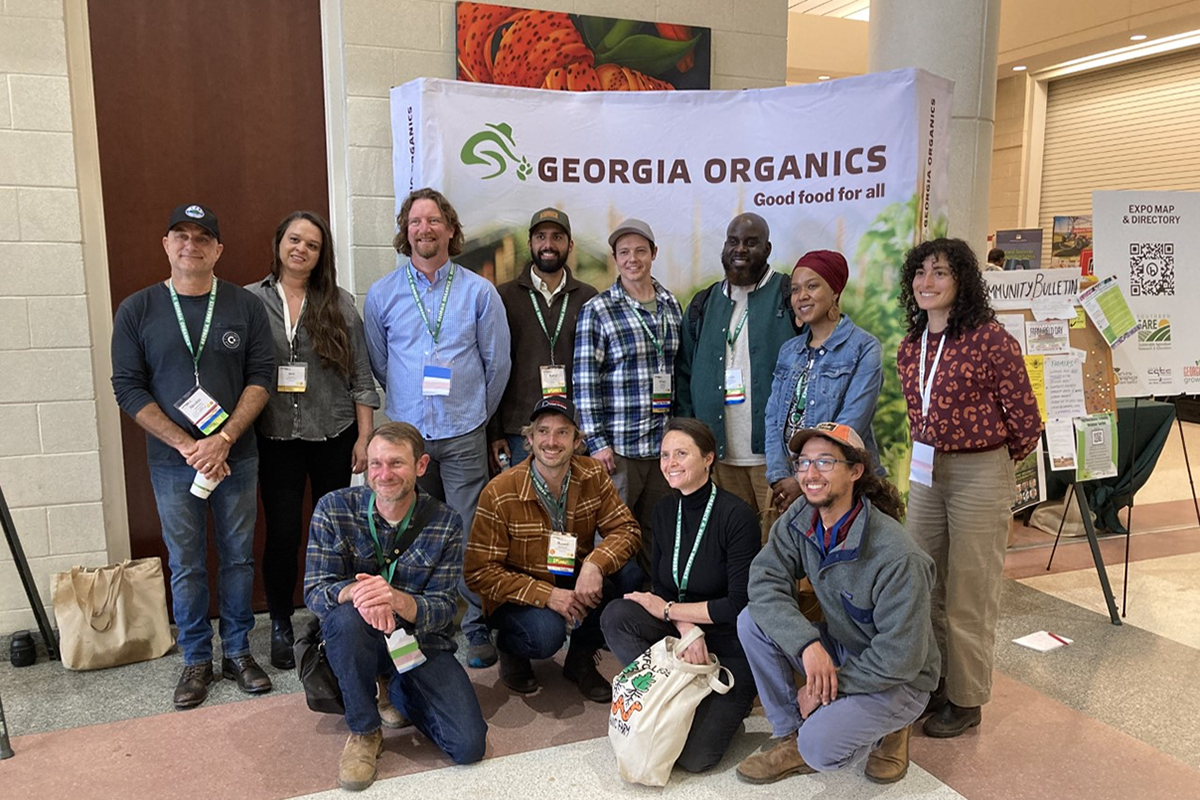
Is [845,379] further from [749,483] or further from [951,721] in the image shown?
[951,721]

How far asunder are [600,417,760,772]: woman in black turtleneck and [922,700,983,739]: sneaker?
0.58 metres

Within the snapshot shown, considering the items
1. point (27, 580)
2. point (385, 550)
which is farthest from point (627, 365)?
point (27, 580)

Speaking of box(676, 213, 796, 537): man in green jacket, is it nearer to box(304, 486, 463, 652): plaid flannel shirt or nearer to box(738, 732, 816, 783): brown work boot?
box(738, 732, 816, 783): brown work boot

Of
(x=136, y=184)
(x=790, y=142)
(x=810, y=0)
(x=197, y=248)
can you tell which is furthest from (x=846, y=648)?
(x=810, y=0)

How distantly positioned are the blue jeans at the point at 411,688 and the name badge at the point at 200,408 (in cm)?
75

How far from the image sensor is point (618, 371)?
121 inches

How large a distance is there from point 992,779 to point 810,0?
33.1ft

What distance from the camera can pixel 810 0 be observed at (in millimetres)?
10625

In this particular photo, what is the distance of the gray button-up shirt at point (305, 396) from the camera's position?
9.91 ft

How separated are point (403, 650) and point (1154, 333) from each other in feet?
11.0

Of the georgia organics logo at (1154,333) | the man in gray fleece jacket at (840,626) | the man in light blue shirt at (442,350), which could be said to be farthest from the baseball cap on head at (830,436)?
the georgia organics logo at (1154,333)

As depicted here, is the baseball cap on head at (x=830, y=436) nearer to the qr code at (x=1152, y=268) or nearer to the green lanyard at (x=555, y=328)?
the green lanyard at (x=555, y=328)

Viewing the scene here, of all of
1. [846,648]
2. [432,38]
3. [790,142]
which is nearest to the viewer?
[846,648]

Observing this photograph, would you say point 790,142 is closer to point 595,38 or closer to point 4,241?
point 595,38
